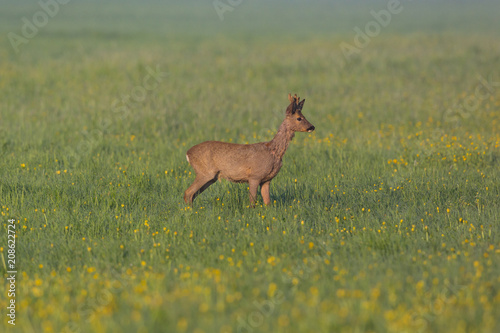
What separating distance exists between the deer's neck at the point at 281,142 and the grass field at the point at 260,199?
2.87 ft

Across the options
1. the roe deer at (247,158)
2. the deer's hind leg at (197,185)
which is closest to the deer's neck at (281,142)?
the roe deer at (247,158)

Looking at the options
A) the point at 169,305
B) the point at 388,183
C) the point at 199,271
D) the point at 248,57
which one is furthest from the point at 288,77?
the point at 169,305

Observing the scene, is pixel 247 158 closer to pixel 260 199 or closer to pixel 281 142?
pixel 281 142

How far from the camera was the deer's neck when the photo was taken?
981 cm

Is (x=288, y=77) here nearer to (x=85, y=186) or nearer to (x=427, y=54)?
(x=427, y=54)

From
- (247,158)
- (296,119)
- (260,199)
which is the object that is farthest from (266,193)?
(296,119)

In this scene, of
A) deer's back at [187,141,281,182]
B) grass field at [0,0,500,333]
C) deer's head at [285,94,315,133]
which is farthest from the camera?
→ deer's head at [285,94,315,133]

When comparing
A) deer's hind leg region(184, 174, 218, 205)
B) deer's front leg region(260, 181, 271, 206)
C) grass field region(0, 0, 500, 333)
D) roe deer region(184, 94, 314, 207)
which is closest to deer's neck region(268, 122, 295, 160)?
roe deer region(184, 94, 314, 207)

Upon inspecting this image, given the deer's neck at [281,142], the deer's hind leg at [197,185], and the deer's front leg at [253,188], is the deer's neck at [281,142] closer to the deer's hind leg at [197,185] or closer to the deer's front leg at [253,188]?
the deer's front leg at [253,188]

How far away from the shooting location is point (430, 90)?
21.6 metres

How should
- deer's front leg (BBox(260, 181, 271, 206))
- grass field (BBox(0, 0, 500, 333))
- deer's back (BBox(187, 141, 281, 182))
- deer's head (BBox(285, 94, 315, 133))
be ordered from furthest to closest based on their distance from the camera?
deer's front leg (BBox(260, 181, 271, 206))
deer's head (BBox(285, 94, 315, 133))
deer's back (BBox(187, 141, 281, 182))
grass field (BBox(0, 0, 500, 333))

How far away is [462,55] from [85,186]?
2101 cm

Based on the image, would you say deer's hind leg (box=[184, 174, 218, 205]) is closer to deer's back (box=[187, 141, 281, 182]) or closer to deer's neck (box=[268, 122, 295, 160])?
deer's back (box=[187, 141, 281, 182])

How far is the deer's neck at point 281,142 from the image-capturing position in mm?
9812
